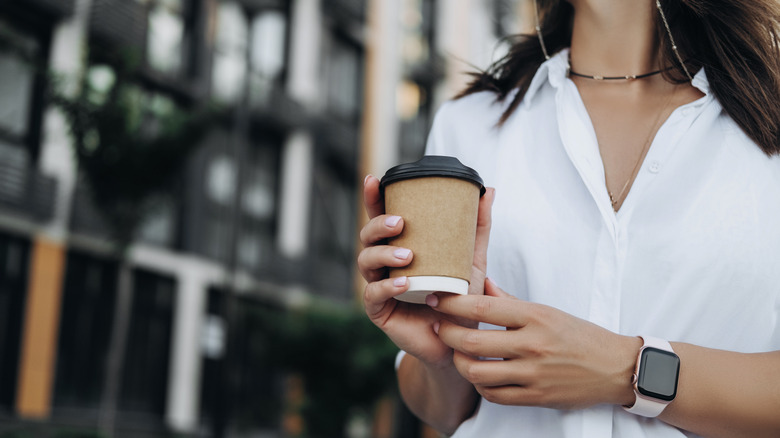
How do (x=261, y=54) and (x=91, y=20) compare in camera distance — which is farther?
(x=261, y=54)

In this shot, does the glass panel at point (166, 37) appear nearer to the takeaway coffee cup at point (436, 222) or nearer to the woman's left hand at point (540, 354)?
the takeaway coffee cup at point (436, 222)

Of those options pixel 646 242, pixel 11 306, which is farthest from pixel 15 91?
pixel 646 242

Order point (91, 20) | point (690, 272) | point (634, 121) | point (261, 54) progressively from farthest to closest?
point (261, 54) < point (91, 20) < point (634, 121) < point (690, 272)

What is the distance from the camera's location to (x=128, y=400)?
14.3 meters

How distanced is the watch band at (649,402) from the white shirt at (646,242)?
0.06 m

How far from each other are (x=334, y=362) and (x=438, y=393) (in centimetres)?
1374

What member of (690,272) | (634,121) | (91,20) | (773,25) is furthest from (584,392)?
(91,20)

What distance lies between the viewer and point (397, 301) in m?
1.33

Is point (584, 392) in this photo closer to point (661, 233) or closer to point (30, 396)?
point (661, 233)

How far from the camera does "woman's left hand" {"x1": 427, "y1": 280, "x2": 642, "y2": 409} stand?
3.82 feet

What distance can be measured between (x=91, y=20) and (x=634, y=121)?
13940mm

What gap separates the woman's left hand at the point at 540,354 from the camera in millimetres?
1163

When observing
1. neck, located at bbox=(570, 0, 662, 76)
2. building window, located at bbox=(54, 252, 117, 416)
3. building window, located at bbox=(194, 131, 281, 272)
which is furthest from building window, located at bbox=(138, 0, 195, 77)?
neck, located at bbox=(570, 0, 662, 76)

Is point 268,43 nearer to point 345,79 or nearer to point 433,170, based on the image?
point 345,79
